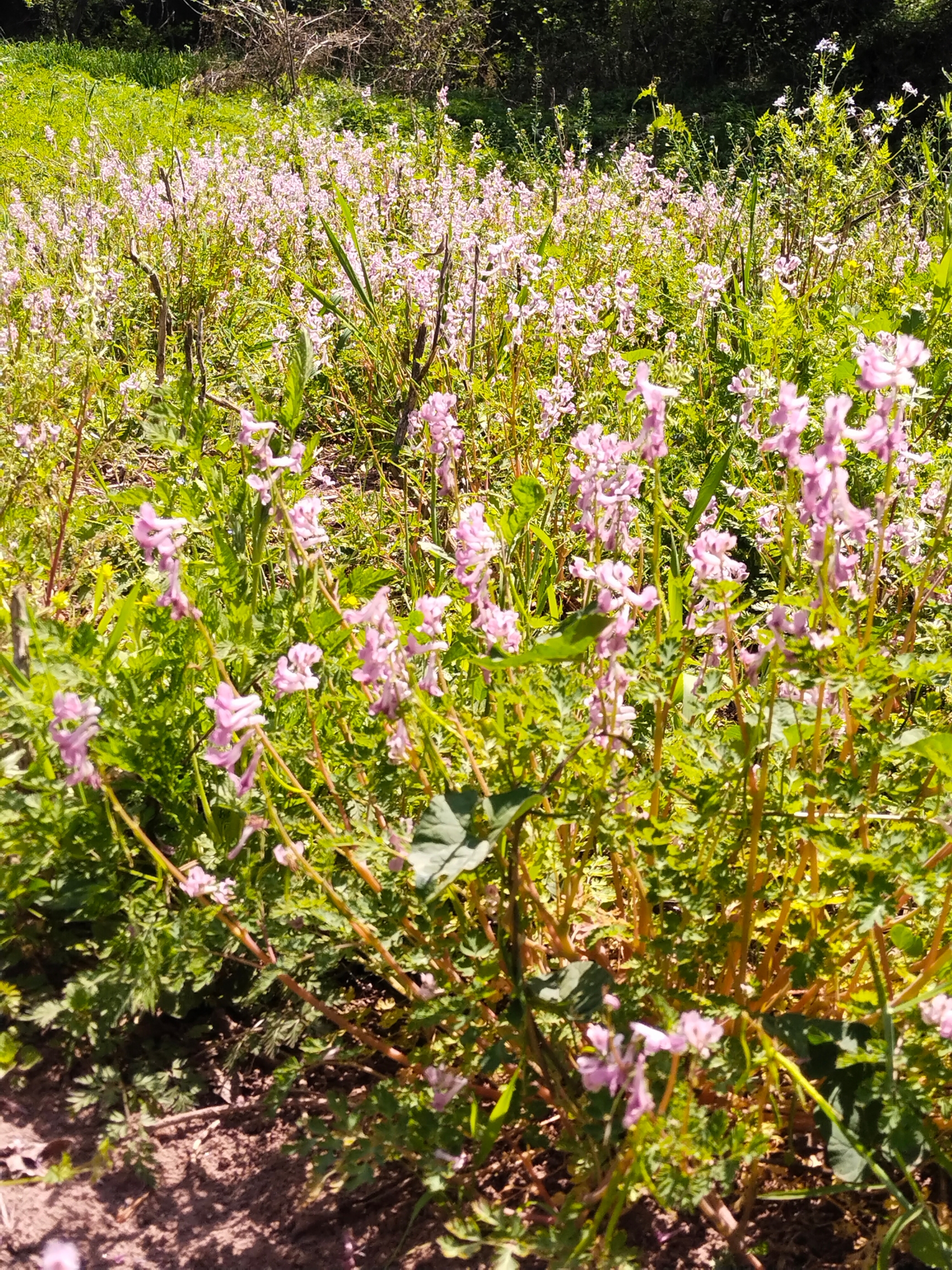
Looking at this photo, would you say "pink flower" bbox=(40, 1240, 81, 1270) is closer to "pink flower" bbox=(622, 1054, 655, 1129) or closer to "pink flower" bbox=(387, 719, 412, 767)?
"pink flower" bbox=(622, 1054, 655, 1129)

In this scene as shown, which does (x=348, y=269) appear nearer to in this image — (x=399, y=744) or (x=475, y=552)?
(x=475, y=552)

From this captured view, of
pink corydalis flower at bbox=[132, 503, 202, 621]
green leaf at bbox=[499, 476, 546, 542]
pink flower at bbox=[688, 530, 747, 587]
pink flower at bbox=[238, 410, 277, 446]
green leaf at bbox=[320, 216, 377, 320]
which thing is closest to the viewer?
pink corydalis flower at bbox=[132, 503, 202, 621]

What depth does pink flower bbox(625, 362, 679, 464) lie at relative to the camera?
50.0 inches

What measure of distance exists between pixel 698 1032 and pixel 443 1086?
453mm

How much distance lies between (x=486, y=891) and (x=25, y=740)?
33.0 inches

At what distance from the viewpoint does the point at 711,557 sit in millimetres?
1363

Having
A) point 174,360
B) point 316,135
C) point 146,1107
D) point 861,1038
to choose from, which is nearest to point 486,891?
point 861,1038

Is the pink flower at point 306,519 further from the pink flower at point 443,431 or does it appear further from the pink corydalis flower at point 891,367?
the pink corydalis flower at point 891,367

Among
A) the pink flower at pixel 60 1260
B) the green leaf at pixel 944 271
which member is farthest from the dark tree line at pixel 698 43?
the pink flower at pixel 60 1260

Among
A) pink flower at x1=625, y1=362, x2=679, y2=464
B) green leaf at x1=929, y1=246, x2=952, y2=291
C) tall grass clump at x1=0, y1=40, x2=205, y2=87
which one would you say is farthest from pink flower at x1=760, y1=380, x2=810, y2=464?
tall grass clump at x1=0, y1=40, x2=205, y2=87

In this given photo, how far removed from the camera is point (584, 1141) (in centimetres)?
132

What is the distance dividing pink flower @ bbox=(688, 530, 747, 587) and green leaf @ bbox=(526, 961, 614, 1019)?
53 cm

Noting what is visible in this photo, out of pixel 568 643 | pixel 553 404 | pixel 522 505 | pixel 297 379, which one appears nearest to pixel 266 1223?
pixel 568 643

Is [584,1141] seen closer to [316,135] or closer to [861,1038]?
[861,1038]
